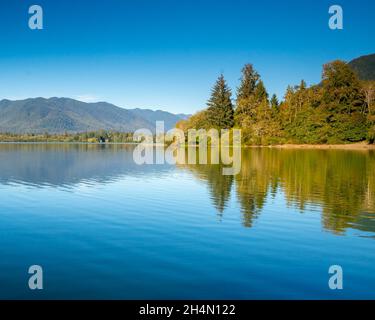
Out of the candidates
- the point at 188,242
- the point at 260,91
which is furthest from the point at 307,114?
the point at 188,242

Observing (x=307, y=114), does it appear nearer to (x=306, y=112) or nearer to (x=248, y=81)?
(x=306, y=112)

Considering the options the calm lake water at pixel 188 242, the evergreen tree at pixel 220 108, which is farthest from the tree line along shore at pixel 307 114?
the calm lake water at pixel 188 242

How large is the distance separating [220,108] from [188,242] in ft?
279

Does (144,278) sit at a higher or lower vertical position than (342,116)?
lower

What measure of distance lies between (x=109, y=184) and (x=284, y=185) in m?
10.5

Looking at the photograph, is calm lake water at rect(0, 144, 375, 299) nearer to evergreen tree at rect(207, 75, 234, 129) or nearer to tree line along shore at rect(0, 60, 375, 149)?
tree line along shore at rect(0, 60, 375, 149)

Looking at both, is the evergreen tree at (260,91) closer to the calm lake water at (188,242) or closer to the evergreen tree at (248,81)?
the evergreen tree at (248,81)

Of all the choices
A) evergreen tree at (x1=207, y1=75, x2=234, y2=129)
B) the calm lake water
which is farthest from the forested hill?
the calm lake water

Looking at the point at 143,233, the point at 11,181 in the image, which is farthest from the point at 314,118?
the point at 143,233

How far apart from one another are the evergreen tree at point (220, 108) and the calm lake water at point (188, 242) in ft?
238

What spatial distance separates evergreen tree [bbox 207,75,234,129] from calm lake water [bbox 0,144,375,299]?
72.6 m

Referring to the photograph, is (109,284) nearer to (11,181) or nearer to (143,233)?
(143,233)

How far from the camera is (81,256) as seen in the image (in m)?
8.88

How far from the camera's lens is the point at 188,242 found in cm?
1006
